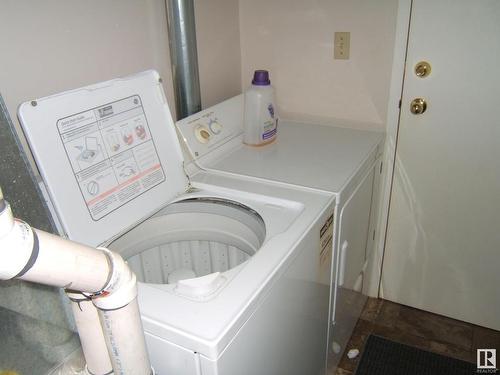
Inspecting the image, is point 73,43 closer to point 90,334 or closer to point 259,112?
point 259,112

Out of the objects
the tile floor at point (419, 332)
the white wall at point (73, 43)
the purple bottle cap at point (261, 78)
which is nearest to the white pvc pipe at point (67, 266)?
the white wall at point (73, 43)

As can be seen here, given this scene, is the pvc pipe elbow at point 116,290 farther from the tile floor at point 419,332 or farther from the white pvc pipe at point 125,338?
the tile floor at point 419,332

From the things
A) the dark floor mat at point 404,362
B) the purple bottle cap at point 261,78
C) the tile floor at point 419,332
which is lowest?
the tile floor at point 419,332

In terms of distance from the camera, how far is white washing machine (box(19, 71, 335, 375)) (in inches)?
43.1

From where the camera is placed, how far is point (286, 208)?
1.59 meters

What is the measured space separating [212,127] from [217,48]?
0.58 meters

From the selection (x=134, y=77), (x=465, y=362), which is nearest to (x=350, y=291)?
(x=465, y=362)

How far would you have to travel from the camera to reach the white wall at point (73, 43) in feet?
4.51

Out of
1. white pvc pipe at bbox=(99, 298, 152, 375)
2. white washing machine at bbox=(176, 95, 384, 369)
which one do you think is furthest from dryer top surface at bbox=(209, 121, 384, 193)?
white pvc pipe at bbox=(99, 298, 152, 375)

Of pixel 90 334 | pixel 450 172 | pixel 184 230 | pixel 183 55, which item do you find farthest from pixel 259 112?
pixel 90 334

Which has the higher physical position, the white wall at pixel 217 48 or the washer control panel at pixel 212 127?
the white wall at pixel 217 48

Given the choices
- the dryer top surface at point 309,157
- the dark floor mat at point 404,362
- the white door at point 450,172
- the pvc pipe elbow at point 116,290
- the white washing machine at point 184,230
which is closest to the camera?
the pvc pipe elbow at point 116,290

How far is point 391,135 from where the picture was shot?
239cm

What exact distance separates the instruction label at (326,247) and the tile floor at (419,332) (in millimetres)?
864
